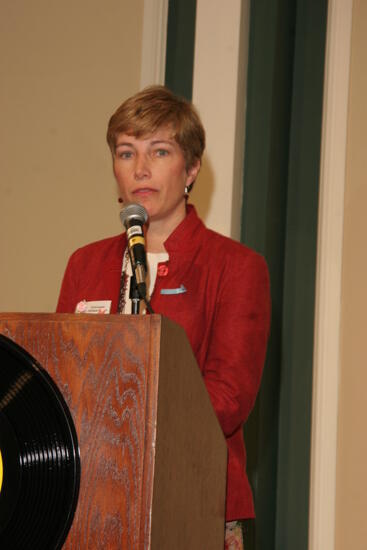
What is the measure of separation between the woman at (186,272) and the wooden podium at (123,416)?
45 centimetres

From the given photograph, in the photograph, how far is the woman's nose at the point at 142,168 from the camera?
221 cm

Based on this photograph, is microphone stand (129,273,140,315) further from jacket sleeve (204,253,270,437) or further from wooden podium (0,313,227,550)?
jacket sleeve (204,253,270,437)

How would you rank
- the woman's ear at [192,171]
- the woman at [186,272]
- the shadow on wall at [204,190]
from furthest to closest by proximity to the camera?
1. the shadow on wall at [204,190]
2. the woman's ear at [192,171]
3. the woman at [186,272]

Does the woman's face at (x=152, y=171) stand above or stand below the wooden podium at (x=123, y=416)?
above

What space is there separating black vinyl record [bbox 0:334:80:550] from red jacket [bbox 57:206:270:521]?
1.75 feet

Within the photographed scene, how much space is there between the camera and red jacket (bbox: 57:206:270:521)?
185 centimetres

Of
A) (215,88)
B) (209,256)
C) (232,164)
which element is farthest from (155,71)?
(209,256)

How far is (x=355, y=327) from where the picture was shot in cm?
321

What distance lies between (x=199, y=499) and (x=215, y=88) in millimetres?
2413

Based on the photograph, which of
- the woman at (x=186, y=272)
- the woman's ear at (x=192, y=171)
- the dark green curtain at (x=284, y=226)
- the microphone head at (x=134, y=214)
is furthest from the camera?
the dark green curtain at (x=284, y=226)

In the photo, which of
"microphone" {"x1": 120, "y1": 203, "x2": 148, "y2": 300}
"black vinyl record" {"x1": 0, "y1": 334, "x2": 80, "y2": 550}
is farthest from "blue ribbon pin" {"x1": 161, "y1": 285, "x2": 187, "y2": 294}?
"black vinyl record" {"x1": 0, "y1": 334, "x2": 80, "y2": 550}

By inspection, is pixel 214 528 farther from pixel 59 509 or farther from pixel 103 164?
pixel 103 164

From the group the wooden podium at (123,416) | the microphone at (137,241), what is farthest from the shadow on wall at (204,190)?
the wooden podium at (123,416)

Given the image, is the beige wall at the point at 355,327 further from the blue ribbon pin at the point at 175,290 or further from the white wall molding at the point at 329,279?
the blue ribbon pin at the point at 175,290
